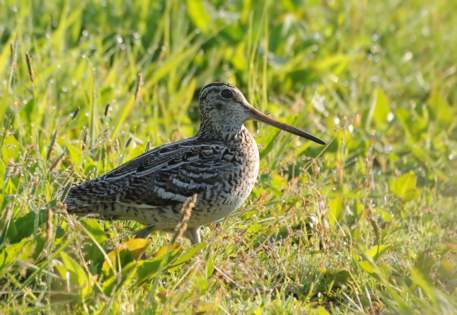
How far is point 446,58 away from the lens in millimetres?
7770

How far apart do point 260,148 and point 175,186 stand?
3.12 ft

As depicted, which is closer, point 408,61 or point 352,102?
point 352,102

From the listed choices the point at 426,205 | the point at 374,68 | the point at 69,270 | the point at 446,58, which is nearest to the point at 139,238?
the point at 69,270

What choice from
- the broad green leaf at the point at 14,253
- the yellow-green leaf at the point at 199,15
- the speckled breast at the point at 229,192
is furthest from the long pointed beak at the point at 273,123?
the yellow-green leaf at the point at 199,15

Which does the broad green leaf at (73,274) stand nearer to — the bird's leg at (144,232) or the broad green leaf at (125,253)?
the broad green leaf at (125,253)

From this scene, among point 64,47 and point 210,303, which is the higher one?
point 64,47

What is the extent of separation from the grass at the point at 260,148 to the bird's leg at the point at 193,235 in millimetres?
115

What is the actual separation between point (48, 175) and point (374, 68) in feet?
11.7

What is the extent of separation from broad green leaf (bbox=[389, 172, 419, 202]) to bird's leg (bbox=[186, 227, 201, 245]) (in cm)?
133

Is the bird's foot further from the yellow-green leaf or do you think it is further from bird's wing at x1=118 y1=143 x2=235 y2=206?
the yellow-green leaf

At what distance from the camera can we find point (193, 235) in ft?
15.4

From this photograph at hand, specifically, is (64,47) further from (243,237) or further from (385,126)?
(243,237)

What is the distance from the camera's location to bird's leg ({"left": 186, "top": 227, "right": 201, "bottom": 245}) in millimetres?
4680

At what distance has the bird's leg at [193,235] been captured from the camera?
15.4ft
